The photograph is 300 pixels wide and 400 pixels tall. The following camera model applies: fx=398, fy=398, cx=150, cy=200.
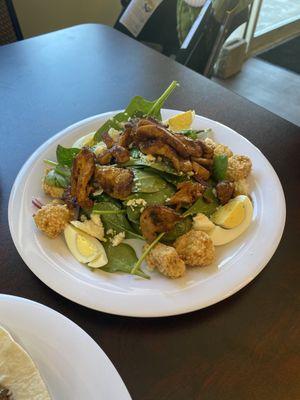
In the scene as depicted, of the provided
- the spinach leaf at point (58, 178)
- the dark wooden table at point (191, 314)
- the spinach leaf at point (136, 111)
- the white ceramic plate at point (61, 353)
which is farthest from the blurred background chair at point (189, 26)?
the white ceramic plate at point (61, 353)

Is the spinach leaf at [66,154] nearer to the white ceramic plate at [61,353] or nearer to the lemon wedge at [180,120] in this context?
the lemon wedge at [180,120]

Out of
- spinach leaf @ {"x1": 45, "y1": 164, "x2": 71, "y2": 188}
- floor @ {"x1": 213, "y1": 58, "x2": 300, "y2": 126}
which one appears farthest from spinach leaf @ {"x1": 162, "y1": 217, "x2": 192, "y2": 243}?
floor @ {"x1": 213, "y1": 58, "x2": 300, "y2": 126}

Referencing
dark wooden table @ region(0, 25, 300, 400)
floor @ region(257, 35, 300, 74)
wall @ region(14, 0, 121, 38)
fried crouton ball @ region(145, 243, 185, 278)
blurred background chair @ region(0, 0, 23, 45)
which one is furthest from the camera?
floor @ region(257, 35, 300, 74)

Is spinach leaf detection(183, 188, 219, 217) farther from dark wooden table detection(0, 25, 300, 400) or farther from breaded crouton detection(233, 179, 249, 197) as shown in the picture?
dark wooden table detection(0, 25, 300, 400)

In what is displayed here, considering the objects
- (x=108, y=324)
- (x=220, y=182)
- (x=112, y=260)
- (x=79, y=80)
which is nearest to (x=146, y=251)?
(x=112, y=260)

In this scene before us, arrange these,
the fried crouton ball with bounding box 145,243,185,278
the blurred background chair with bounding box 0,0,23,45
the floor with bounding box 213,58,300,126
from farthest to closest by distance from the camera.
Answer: the floor with bounding box 213,58,300,126 → the blurred background chair with bounding box 0,0,23,45 → the fried crouton ball with bounding box 145,243,185,278

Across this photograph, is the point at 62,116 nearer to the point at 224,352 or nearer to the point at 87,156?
the point at 87,156

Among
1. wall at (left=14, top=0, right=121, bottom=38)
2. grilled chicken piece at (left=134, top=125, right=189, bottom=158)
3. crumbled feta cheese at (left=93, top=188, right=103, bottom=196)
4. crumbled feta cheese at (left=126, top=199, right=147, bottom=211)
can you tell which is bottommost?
wall at (left=14, top=0, right=121, bottom=38)

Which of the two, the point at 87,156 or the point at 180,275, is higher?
the point at 87,156
